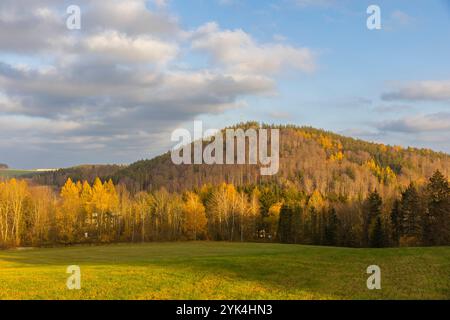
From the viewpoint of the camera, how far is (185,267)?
25.8 metres

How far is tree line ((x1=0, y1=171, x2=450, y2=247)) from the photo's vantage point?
7788 centimetres

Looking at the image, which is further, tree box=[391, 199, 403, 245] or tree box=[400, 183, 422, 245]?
tree box=[391, 199, 403, 245]

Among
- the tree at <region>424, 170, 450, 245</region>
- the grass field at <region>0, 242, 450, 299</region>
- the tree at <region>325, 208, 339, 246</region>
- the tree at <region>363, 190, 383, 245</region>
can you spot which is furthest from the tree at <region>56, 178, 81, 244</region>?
the grass field at <region>0, 242, 450, 299</region>

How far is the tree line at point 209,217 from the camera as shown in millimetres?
77875

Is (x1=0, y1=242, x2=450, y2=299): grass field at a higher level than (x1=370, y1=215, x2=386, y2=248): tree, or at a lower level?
higher

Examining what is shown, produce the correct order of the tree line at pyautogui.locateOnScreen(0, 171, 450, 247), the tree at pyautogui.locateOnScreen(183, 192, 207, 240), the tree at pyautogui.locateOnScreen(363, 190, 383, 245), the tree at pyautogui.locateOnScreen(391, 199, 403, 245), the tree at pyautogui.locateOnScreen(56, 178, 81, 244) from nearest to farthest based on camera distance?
the tree at pyautogui.locateOnScreen(391, 199, 403, 245), the tree at pyautogui.locateOnScreen(363, 190, 383, 245), the tree line at pyautogui.locateOnScreen(0, 171, 450, 247), the tree at pyautogui.locateOnScreen(56, 178, 81, 244), the tree at pyautogui.locateOnScreen(183, 192, 207, 240)

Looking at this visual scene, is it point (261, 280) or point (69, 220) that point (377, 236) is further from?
point (69, 220)

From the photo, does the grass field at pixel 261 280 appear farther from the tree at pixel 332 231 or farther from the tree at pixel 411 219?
the tree at pixel 332 231

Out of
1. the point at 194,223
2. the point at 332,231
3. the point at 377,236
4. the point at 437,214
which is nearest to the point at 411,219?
the point at 437,214

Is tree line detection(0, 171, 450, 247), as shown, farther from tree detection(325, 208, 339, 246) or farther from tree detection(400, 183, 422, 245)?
tree detection(400, 183, 422, 245)

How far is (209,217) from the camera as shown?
9819 centimetres
